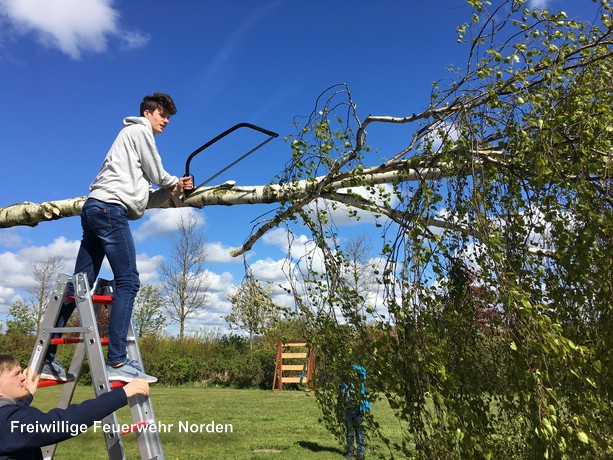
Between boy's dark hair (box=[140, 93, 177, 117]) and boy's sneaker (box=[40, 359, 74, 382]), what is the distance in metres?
1.63

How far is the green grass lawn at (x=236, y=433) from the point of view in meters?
6.74

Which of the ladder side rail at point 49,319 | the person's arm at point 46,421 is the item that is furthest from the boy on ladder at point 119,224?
the person's arm at point 46,421

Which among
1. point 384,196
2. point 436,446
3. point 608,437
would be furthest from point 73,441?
point 608,437

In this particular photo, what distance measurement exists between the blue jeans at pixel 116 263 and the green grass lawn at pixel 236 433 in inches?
70.1

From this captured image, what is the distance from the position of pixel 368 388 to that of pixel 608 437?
1.33 m

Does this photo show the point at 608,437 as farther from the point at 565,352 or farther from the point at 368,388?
the point at 368,388

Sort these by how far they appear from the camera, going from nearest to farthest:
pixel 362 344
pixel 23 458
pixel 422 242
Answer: pixel 23 458
pixel 422 242
pixel 362 344

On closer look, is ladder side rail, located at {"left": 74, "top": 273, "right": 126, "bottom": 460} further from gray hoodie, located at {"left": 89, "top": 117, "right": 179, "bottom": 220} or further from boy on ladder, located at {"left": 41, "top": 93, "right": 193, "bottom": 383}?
gray hoodie, located at {"left": 89, "top": 117, "right": 179, "bottom": 220}

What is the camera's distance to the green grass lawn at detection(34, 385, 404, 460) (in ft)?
22.1

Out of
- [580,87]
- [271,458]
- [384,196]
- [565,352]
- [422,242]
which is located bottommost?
[271,458]

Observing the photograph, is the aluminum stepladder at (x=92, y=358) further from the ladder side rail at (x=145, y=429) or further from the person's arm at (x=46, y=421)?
the person's arm at (x=46, y=421)

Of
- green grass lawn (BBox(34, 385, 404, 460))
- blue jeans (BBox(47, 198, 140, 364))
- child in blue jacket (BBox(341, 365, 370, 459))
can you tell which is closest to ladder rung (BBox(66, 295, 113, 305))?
blue jeans (BBox(47, 198, 140, 364))

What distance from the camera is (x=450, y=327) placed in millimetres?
2680

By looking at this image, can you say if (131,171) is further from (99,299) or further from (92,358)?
(92,358)
